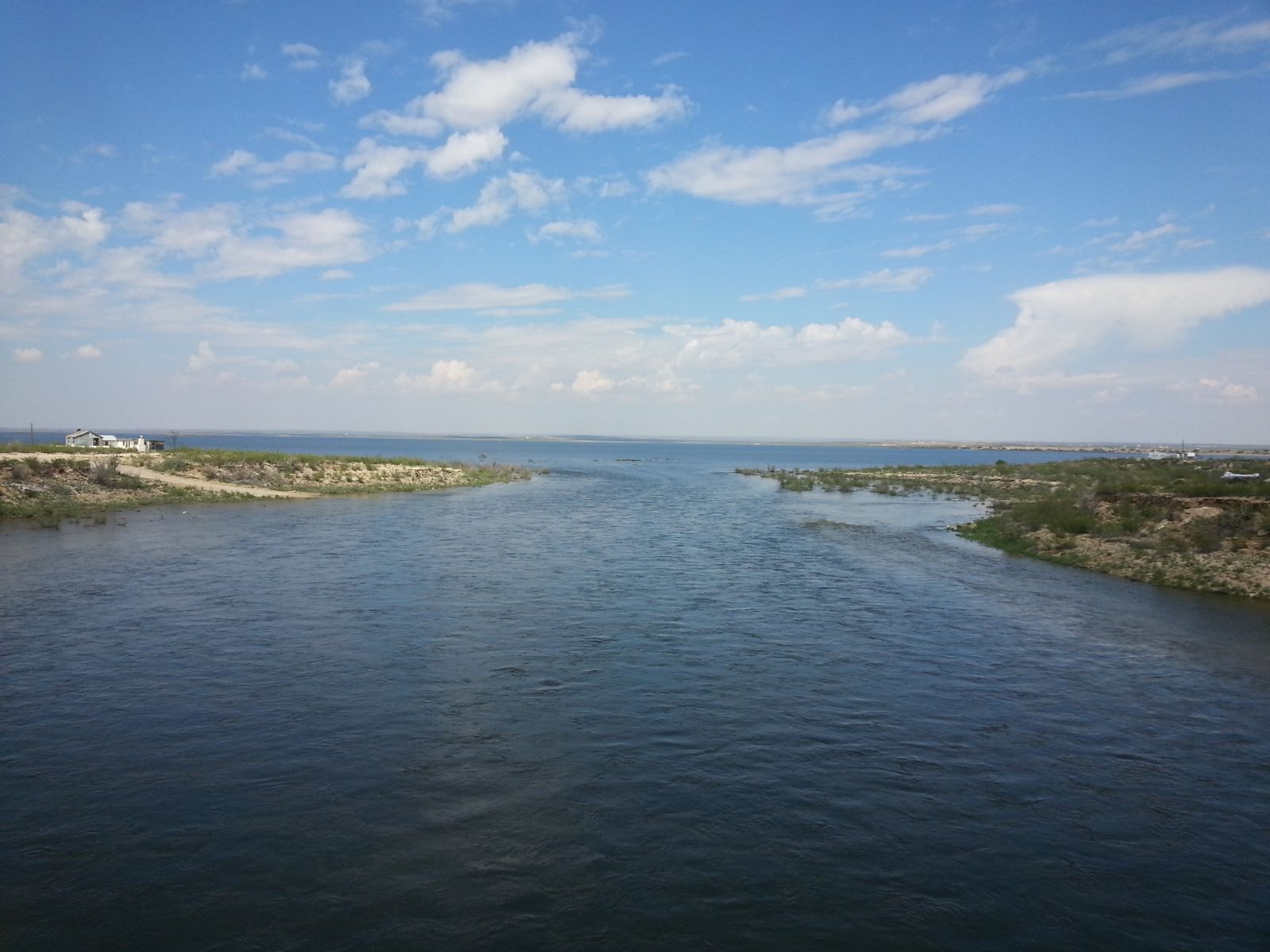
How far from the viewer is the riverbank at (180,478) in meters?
46.9

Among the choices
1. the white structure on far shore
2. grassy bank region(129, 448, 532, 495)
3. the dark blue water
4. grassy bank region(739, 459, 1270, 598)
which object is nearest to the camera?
the dark blue water

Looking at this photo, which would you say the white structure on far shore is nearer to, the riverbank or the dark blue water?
the riverbank

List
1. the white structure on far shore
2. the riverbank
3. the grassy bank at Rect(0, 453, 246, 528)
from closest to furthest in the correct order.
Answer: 1. the grassy bank at Rect(0, 453, 246, 528)
2. the riverbank
3. the white structure on far shore

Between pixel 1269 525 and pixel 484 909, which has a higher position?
pixel 1269 525

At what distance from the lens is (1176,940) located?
8.63 meters

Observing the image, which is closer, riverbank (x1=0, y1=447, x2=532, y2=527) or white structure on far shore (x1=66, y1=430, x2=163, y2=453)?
riverbank (x1=0, y1=447, x2=532, y2=527)

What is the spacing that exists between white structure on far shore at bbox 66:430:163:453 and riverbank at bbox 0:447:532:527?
4653mm

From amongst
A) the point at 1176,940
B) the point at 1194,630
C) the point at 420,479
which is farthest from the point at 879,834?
the point at 420,479

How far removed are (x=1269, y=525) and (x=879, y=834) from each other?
29878 millimetres

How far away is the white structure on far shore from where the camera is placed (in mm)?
75688

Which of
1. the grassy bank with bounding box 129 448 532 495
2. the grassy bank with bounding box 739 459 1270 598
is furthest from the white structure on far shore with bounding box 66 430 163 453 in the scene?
the grassy bank with bounding box 739 459 1270 598

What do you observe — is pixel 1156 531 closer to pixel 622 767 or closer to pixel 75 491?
pixel 622 767

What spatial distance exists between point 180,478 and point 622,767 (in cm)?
6362

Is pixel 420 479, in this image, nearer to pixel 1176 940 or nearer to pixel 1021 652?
pixel 1021 652
